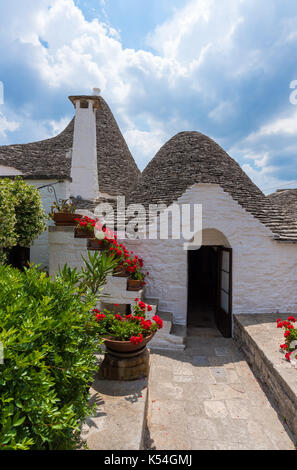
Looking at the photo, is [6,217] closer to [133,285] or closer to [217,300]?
[133,285]

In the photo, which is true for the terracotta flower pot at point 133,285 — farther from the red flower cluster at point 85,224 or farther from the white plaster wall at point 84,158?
the white plaster wall at point 84,158

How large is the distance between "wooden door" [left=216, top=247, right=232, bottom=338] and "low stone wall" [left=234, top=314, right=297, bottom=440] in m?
0.42

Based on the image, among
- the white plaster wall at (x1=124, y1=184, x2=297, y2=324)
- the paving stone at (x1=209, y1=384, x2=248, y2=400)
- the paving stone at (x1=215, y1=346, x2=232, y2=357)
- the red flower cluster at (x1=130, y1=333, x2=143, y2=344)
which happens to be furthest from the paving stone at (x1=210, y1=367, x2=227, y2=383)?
the red flower cluster at (x1=130, y1=333, x2=143, y2=344)

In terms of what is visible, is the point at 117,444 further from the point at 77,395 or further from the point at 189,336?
the point at 189,336

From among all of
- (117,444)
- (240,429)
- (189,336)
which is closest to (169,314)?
(189,336)

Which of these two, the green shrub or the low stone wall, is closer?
the green shrub

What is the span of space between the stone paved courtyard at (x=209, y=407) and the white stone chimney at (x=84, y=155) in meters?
6.35

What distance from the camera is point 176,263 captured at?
699 cm

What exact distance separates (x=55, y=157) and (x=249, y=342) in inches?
443

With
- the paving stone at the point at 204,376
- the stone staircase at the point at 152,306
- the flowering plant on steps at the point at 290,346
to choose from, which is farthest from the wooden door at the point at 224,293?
the flowering plant on steps at the point at 290,346

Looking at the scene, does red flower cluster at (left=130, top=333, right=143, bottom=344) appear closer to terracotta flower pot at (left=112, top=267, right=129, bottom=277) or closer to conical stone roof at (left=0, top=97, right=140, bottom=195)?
terracotta flower pot at (left=112, top=267, right=129, bottom=277)

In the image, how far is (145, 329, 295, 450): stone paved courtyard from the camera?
338 cm

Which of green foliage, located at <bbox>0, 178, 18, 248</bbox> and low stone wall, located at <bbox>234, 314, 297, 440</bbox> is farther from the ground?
green foliage, located at <bbox>0, 178, 18, 248</bbox>

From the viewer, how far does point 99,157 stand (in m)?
12.3
